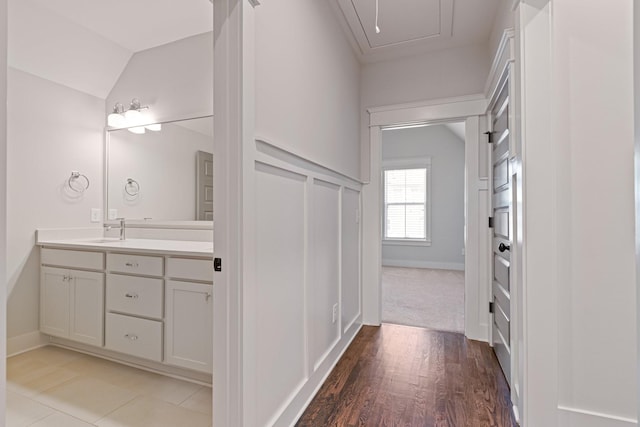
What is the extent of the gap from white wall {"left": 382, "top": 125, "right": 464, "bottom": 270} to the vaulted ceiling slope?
178 inches

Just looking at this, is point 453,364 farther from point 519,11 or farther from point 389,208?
point 389,208

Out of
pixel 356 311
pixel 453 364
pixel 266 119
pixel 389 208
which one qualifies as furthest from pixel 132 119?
pixel 389 208

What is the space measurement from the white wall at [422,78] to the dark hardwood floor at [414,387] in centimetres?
156

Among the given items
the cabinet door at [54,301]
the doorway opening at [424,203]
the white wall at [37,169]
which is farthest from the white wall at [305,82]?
the doorway opening at [424,203]

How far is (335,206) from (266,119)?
1.05 metres

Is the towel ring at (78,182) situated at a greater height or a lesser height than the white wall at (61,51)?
lesser

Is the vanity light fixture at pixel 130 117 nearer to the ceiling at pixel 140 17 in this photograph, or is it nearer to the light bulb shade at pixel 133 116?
the light bulb shade at pixel 133 116

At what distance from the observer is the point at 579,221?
1497mm

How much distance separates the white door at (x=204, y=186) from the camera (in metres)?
2.57

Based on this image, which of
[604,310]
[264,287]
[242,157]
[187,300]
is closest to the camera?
[242,157]

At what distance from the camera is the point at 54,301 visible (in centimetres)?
244

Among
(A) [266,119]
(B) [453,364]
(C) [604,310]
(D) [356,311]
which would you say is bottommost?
(B) [453,364]

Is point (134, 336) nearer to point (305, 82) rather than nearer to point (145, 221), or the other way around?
point (145, 221)

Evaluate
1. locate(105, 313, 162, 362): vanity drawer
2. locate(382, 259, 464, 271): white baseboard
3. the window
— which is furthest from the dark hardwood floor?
the window
